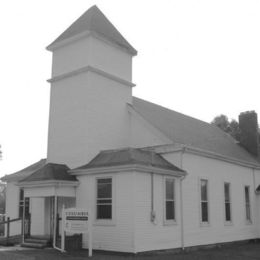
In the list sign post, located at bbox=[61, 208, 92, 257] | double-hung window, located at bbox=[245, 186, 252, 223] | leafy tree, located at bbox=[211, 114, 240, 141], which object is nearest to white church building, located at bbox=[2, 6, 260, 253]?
double-hung window, located at bbox=[245, 186, 252, 223]

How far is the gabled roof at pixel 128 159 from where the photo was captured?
18.2 metres

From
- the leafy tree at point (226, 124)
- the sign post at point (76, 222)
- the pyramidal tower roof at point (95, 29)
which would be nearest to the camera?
the sign post at point (76, 222)

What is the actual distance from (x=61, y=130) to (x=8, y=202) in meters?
7.39

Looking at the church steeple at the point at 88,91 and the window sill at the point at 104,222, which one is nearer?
the window sill at the point at 104,222

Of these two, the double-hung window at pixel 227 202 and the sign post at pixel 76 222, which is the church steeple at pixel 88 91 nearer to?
the sign post at pixel 76 222

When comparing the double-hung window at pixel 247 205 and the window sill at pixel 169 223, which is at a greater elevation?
the double-hung window at pixel 247 205

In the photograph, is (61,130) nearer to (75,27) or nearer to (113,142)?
(113,142)

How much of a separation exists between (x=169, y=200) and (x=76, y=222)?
15.5 ft

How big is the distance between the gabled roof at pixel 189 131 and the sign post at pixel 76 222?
20.2 ft

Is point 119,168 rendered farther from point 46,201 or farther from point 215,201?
point 215,201

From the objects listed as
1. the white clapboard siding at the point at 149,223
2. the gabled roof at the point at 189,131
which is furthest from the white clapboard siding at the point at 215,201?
the white clapboard siding at the point at 149,223

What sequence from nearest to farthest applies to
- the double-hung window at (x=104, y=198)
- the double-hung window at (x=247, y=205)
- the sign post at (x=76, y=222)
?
the sign post at (x=76, y=222), the double-hung window at (x=104, y=198), the double-hung window at (x=247, y=205)

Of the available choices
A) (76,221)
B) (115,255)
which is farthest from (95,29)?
(115,255)

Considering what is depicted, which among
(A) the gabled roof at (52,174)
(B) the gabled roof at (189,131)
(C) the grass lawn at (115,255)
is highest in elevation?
(B) the gabled roof at (189,131)
